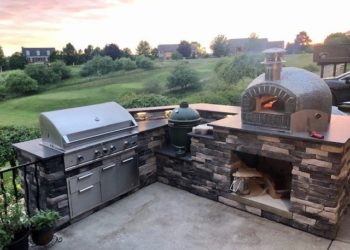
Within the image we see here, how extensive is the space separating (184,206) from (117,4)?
617 cm

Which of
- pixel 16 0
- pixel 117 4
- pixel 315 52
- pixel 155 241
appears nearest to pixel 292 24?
pixel 315 52

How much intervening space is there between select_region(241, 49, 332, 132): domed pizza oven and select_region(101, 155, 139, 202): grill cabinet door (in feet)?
6.83

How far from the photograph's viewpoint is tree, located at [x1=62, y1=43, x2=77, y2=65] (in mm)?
13547

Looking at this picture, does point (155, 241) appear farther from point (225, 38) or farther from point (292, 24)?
point (225, 38)

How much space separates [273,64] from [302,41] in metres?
16.8

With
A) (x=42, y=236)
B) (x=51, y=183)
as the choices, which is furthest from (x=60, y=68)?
(x=42, y=236)

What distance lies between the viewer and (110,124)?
4.25m

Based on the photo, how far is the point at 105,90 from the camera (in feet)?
48.9

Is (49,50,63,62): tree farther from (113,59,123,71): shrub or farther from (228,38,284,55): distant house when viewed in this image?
(228,38,284,55): distant house

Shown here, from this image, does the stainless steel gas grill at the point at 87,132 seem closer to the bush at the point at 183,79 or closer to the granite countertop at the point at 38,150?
the granite countertop at the point at 38,150

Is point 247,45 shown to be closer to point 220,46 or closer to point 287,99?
point 220,46

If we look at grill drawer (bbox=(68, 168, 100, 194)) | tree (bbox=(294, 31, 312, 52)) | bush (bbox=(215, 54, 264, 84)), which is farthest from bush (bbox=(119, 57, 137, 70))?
grill drawer (bbox=(68, 168, 100, 194))

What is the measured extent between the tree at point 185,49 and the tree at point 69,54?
7177 mm

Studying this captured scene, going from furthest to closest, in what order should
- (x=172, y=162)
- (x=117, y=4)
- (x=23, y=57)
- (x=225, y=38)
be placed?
(x=225, y=38) → (x=23, y=57) → (x=117, y=4) → (x=172, y=162)
